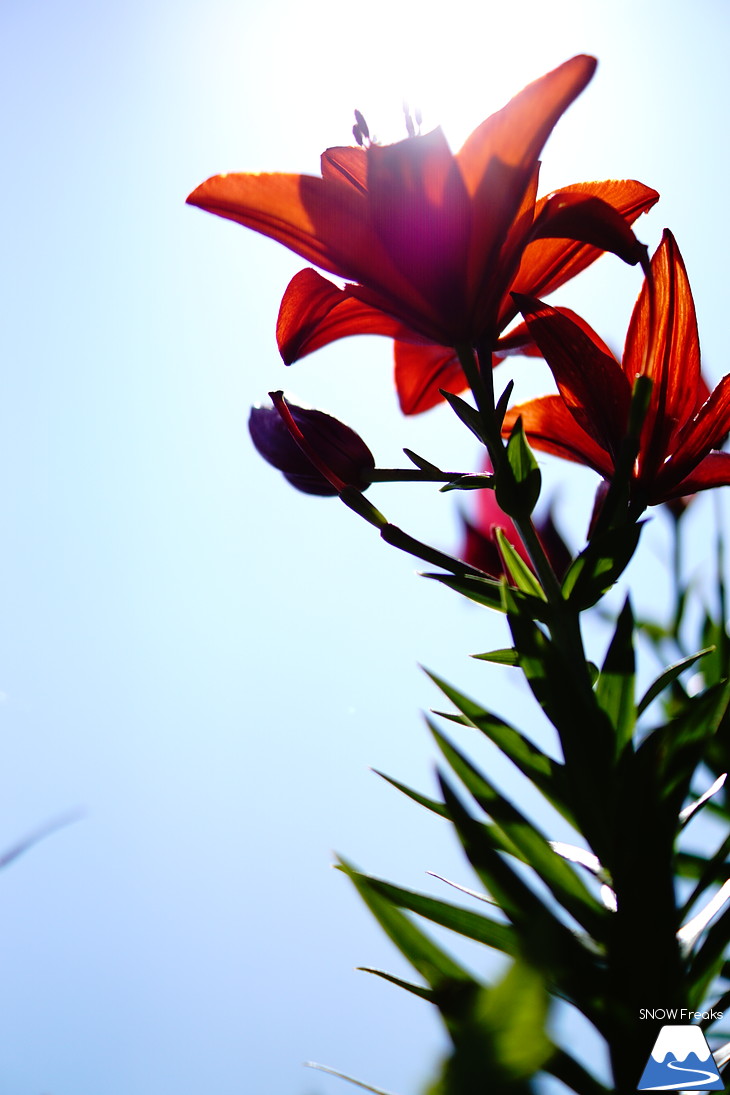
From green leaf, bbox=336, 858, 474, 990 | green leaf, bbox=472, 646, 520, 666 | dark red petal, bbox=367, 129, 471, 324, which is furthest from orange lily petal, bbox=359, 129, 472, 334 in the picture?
green leaf, bbox=336, 858, 474, 990

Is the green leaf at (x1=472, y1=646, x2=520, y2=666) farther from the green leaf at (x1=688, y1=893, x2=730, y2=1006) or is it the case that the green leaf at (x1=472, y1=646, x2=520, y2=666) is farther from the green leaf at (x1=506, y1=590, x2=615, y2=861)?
the green leaf at (x1=688, y1=893, x2=730, y2=1006)

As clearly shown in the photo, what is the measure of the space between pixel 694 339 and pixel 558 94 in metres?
0.15

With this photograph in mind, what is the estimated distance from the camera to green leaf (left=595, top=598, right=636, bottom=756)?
1.21 ft

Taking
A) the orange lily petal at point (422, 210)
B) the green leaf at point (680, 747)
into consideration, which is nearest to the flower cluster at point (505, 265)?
the orange lily petal at point (422, 210)

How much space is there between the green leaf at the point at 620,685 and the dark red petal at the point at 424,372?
0.64 ft

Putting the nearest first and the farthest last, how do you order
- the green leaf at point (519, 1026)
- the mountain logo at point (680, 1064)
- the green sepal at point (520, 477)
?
the green leaf at point (519, 1026) < the mountain logo at point (680, 1064) < the green sepal at point (520, 477)

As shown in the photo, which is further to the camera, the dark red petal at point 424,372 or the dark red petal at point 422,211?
the dark red petal at point 424,372

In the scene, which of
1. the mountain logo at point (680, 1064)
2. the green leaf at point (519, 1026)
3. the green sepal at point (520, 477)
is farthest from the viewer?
the green sepal at point (520, 477)

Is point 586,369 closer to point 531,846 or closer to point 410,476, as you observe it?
point 410,476

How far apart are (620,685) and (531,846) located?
0.31 ft

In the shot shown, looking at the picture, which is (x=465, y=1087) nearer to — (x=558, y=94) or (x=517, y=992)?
(x=517, y=992)

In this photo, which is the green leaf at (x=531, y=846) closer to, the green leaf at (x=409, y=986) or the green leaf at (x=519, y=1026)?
the green leaf at (x=409, y=986)

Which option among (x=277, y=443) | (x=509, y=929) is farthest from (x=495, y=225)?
(x=509, y=929)

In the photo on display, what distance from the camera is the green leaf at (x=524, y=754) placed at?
1.21ft
